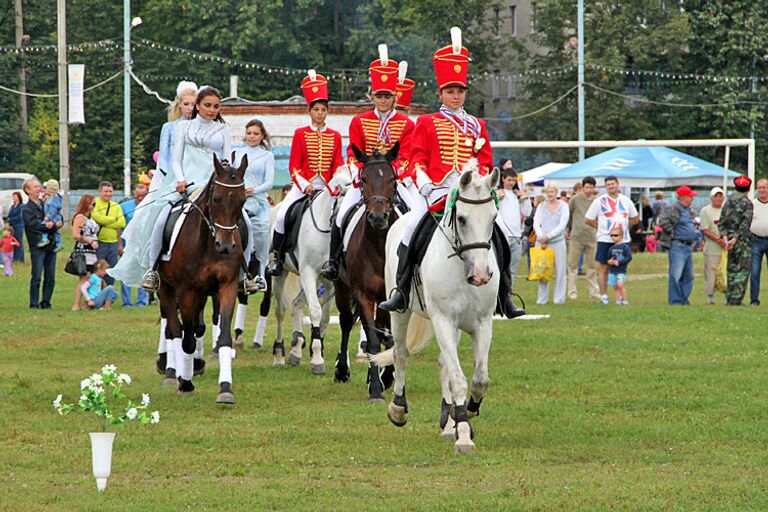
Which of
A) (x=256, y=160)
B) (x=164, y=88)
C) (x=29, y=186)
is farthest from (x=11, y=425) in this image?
(x=164, y=88)

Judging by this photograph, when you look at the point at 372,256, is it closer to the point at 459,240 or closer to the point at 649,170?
the point at 459,240

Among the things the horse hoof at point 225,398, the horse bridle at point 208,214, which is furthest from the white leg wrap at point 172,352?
the horse bridle at point 208,214

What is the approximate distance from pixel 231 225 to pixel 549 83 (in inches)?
2168

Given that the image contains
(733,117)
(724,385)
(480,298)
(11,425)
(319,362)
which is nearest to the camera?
(480,298)

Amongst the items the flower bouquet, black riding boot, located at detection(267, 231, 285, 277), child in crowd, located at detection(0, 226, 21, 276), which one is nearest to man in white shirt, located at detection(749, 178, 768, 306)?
black riding boot, located at detection(267, 231, 285, 277)

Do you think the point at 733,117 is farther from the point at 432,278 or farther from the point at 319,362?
the point at 432,278

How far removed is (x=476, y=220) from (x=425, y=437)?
6.42 feet

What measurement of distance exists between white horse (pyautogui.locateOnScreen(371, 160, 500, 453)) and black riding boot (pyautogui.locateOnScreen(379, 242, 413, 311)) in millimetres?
91

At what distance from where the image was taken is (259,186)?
15945 mm

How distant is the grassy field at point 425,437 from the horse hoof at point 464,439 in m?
0.08

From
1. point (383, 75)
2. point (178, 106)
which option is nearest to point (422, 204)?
point (383, 75)

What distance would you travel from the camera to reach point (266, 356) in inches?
700

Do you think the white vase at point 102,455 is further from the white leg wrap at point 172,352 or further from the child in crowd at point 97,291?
the child in crowd at point 97,291

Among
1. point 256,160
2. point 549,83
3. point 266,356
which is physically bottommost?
point 266,356
